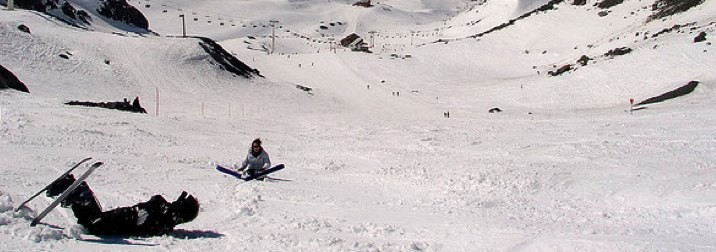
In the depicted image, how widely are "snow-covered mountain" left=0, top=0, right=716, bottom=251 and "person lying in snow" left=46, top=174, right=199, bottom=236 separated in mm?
127

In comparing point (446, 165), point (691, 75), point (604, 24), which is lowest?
point (446, 165)

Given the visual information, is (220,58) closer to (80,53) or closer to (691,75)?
(80,53)

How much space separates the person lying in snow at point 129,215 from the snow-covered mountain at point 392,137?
13 centimetres

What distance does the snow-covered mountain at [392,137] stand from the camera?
7.82m

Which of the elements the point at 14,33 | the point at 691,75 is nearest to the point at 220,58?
the point at 14,33

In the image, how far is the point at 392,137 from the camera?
21.0 meters

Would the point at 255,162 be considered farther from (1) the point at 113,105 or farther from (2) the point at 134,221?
(1) the point at 113,105

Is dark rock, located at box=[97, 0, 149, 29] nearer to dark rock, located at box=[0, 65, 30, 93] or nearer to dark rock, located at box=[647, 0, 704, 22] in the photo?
dark rock, located at box=[0, 65, 30, 93]

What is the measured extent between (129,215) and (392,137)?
1470cm

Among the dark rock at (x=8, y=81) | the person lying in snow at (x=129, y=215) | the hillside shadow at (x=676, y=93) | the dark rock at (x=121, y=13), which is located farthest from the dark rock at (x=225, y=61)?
the person lying in snow at (x=129, y=215)

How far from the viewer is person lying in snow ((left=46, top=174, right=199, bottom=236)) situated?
6.64m

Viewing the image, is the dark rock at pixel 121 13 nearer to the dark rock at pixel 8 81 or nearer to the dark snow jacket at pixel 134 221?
the dark rock at pixel 8 81

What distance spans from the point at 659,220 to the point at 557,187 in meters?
2.77

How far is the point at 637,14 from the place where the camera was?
54875mm
